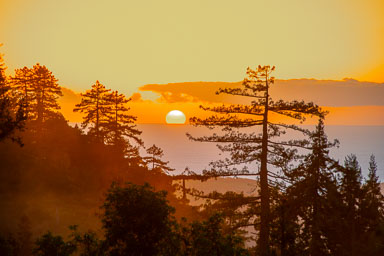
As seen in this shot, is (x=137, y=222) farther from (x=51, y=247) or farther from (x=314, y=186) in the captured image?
(x=314, y=186)

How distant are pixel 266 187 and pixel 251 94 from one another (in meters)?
5.77

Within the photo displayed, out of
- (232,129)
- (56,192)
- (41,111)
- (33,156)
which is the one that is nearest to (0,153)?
(33,156)

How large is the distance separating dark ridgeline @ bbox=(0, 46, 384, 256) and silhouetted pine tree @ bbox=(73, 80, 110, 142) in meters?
0.13

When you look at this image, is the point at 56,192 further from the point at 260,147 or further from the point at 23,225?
the point at 260,147

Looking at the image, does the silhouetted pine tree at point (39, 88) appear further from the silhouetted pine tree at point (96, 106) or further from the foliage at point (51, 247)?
the foliage at point (51, 247)

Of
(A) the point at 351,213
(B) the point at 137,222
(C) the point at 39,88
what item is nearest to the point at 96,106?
(C) the point at 39,88

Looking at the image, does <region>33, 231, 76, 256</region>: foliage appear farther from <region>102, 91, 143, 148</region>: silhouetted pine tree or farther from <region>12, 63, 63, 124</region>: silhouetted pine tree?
<region>12, 63, 63, 124</region>: silhouetted pine tree

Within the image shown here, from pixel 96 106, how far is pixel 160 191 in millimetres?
35527

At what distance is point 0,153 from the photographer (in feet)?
122

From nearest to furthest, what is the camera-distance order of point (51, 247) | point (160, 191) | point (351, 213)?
point (160, 191) → point (51, 247) → point (351, 213)

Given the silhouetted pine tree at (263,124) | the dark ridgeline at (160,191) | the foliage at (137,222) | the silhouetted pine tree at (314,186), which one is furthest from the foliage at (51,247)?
the silhouetted pine tree at (314,186)

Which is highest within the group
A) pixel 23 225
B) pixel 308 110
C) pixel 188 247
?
pixel 308 110

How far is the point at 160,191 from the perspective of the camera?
40.5 ft

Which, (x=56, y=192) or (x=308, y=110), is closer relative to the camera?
(x=308, y=110)
